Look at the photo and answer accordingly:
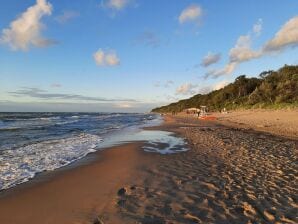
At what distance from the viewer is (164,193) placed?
7.06 metres

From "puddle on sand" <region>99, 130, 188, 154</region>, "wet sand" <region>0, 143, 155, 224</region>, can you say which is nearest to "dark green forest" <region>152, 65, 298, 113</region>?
"puddle on sand" <region>99, 130, 188, 154</region>

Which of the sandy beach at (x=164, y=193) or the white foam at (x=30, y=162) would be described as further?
the white foam at (x=30, y=162)

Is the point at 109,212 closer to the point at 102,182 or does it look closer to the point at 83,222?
the point at 83,222

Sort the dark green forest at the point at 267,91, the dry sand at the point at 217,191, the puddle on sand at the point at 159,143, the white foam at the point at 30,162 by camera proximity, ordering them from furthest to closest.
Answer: the dark green forest at the point at 267,91 < the puddle on sand at the point at 159,143 < the white foam at the point at 30,162 < the dry sand at the point at 217,191

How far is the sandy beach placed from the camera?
5676 mm

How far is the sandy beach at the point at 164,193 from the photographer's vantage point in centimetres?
568

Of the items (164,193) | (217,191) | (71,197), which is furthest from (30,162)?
(217,191)

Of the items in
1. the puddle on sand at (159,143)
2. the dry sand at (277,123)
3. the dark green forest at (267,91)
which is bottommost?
the puddle on sand at (159,143)

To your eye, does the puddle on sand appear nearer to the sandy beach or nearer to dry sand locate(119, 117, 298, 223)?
dry sand locate(119, 117, 298, 223)

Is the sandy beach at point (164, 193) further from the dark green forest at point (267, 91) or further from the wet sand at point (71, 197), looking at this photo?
the dark green forest at point (267, 91)

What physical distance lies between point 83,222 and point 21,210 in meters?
1.57

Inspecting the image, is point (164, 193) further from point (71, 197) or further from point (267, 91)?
point (267, 91)

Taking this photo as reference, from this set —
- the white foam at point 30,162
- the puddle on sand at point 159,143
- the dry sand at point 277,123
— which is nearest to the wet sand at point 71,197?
the white foam at point 30,162

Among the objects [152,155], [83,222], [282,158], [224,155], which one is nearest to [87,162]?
[152,155]
